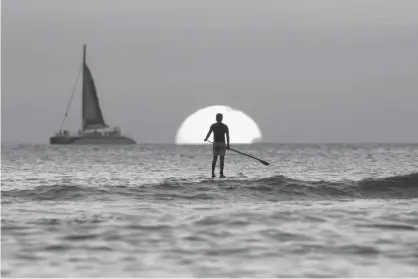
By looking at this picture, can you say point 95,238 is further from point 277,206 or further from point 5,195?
point 5,195

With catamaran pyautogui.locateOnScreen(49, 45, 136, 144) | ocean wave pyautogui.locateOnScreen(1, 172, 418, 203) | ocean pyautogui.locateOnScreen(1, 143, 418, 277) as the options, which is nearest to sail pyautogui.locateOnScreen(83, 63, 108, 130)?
catamaran pyautogui.locateOnScreen(49, 45, 136, 144)

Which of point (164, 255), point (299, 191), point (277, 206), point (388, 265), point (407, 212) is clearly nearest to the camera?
point (388, 265)

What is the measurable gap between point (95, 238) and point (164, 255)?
1495mm

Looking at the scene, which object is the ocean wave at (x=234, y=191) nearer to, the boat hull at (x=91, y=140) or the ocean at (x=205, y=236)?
the ocean at (x=205, y=236)

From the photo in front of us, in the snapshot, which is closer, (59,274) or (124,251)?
(59,274)

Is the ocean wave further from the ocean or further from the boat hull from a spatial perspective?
the boat hull

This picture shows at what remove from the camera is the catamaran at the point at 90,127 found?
309 feet

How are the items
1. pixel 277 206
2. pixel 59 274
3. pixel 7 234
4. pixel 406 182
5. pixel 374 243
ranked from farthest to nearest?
pixel 406 182
pixel 277 206
pixel 7 234
pixel 374 243
pixel 59 274

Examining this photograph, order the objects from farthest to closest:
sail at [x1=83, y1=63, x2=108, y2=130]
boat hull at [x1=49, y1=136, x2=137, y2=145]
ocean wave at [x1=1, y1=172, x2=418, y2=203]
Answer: boat hull at [x1=49, y1=136, x2=137, y2=145] < sail at [x1=83, y1=63, x2=108, y2=130] < ocean wave at [x1=1, y1=172, x2=418, y2=203]

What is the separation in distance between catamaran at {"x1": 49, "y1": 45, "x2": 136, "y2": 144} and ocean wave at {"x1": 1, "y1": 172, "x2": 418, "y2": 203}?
75.9 meters

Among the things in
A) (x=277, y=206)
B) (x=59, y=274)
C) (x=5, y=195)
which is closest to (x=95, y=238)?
(x=59, y=274)

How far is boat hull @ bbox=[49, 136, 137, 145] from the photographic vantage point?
113 metres

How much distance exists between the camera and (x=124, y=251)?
8359 mm

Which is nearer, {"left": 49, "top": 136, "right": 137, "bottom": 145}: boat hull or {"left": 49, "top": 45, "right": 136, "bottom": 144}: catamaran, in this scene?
{"left": 49, "top": 45, "right": 136, "bottom": 144}: catamaran
